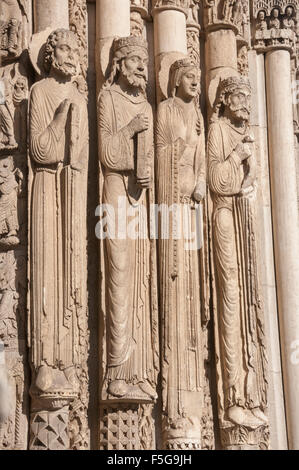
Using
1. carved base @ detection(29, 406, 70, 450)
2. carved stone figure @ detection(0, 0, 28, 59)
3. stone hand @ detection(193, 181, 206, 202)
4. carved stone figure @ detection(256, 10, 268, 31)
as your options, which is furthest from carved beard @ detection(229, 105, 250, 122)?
carved base @ detection(29, 406, 70, 450)

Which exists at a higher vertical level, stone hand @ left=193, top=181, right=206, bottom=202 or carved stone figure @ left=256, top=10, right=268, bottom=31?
carved stone figure @ left=256, top=10, right=268, bottom=31

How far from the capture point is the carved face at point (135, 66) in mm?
7488

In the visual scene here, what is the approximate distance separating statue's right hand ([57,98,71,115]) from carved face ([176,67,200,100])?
87 cm

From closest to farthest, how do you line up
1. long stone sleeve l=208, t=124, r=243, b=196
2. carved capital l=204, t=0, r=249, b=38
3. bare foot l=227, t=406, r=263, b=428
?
bare foot l=227, t=406, r=263, b=428, long stone sleeve l=208, t=124, r=243, b=196, carved capital l=204, t=0, r=249, b=38

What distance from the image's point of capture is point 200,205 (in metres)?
7.80

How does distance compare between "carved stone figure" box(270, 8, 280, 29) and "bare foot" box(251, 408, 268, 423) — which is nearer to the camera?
"bare foot" box(251, 408, 268, 423)

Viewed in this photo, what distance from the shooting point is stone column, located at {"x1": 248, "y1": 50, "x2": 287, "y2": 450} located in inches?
325

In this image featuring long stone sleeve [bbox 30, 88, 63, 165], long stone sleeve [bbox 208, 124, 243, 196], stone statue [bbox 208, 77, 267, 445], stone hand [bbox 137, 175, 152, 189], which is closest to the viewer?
long stone sleeve [bbox 30, 88, 63, 165]

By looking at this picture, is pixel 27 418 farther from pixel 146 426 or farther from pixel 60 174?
pixel 60 174

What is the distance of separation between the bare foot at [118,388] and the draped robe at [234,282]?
92 cm

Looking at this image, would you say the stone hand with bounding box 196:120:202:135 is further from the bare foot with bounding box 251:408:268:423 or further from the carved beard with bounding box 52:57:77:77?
the bare foot with bounding box 251:408:268:423

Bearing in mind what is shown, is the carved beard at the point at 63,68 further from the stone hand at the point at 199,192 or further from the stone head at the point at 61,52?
the stone hand at the point at 199,192

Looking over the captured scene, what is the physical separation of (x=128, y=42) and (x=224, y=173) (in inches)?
46.9

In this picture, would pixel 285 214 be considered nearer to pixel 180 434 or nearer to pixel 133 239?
pixel 133 239
